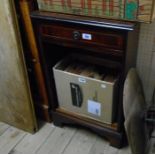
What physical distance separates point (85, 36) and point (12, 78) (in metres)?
0.59

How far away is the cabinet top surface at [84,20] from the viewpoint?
103cm

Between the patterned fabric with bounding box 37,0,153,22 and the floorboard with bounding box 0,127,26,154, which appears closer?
the patterned fabric with bounding box 37,0,153,22

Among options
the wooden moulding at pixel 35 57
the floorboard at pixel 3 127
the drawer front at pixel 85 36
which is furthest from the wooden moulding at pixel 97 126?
the drawer front at pixel 85 36

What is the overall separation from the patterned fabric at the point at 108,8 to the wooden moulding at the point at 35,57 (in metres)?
0.14

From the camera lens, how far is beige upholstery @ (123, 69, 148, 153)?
3.42ft

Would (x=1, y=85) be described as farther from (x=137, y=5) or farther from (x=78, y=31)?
(x=137, y=5)

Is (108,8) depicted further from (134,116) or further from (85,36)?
(134,116)

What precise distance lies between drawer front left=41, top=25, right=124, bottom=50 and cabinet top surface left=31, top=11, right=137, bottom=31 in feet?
0.15

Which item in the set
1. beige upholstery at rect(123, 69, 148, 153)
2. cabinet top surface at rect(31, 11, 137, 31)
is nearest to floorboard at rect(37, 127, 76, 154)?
beige upholstery at rect(123, 69, 148, 153)

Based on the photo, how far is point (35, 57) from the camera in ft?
4.78

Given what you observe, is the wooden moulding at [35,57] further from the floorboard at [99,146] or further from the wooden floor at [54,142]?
the floorboard at [99,146]

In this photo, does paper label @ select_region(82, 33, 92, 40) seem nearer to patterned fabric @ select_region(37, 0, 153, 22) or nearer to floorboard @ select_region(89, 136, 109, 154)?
patterned fabric @ select_region(37, 0, 153, 22)

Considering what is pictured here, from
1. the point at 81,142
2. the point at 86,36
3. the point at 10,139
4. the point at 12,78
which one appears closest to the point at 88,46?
the point at 86,36

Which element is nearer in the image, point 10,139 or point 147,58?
point 147,58
